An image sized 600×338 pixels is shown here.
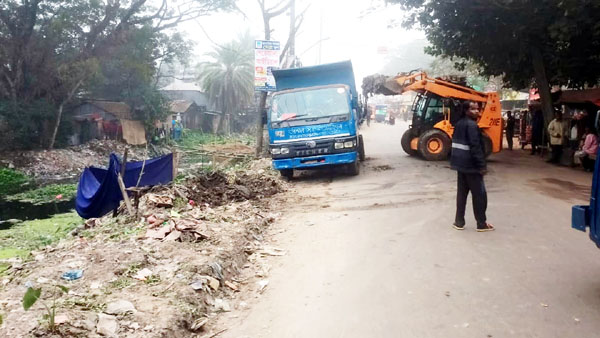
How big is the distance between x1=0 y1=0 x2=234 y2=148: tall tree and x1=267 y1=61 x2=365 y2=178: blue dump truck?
15833 mm

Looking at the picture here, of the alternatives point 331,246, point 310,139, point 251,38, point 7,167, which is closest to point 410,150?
point 310,139

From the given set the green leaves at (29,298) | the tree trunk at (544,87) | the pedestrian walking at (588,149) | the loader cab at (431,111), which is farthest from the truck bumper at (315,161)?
the green leaves at (29,298)

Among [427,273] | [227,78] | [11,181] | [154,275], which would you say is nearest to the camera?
[154,275]

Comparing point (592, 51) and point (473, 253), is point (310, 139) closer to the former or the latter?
point (473, 253)

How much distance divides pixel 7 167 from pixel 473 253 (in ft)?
75.6

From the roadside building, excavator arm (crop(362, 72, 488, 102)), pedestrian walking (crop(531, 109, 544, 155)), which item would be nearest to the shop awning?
pedestrian walking (crop(531, 109, 544, 155))

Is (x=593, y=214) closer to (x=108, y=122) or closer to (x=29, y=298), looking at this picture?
(x=29, y=298)

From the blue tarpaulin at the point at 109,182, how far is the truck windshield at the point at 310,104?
2.95m

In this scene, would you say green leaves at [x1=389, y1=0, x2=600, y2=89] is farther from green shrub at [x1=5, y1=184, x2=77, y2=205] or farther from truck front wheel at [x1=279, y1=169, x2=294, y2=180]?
green shrub at [x1=5, y1=184, x2=77, y2=205]

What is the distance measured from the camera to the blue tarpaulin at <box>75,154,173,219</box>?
34.0 ft

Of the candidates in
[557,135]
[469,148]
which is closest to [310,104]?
[469,148]

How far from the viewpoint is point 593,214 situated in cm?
415

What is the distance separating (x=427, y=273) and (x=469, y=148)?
2.11m

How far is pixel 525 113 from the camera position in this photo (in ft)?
65.0
